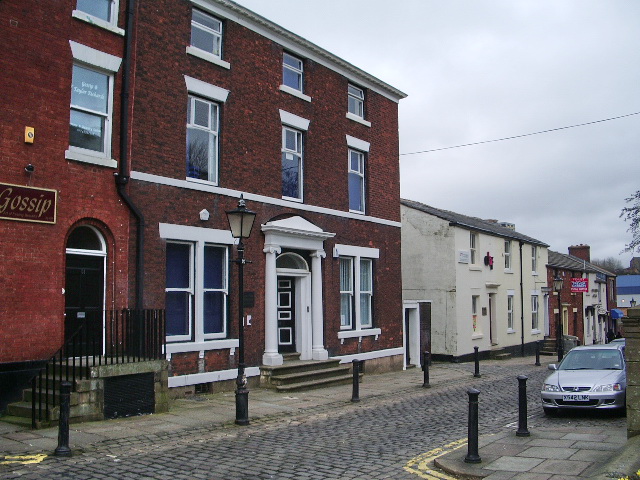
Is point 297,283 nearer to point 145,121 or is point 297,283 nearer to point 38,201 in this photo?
point 145,121

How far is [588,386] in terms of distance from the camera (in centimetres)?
1233

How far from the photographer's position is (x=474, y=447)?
8664mm

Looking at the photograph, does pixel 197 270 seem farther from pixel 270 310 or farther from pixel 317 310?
pixel 317 310

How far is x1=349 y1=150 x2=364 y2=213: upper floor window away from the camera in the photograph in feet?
69.0

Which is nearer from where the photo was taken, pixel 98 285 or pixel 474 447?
pixel 474 447

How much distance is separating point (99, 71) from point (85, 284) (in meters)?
4.53

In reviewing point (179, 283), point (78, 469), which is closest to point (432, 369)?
point (179, 283)

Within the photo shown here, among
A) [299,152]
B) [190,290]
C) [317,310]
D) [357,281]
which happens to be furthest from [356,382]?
[299,152]

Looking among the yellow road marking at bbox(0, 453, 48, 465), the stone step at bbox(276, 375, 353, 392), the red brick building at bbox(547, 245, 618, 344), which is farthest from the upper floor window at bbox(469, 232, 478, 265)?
the yellow road marking at bbox(0, 453, 48, 465)

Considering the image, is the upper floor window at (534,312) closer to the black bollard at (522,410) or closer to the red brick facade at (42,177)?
the black bollard at (522,410)

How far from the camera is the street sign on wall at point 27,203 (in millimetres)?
11492

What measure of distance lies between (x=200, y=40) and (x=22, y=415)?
9676 millimetres

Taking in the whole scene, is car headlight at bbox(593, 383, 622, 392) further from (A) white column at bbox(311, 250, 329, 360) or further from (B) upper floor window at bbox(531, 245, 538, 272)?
(B) upper floor window at bbox(531, 245, 538, 272)

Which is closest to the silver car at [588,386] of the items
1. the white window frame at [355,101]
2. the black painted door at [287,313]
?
the black painted door at [287,313]
